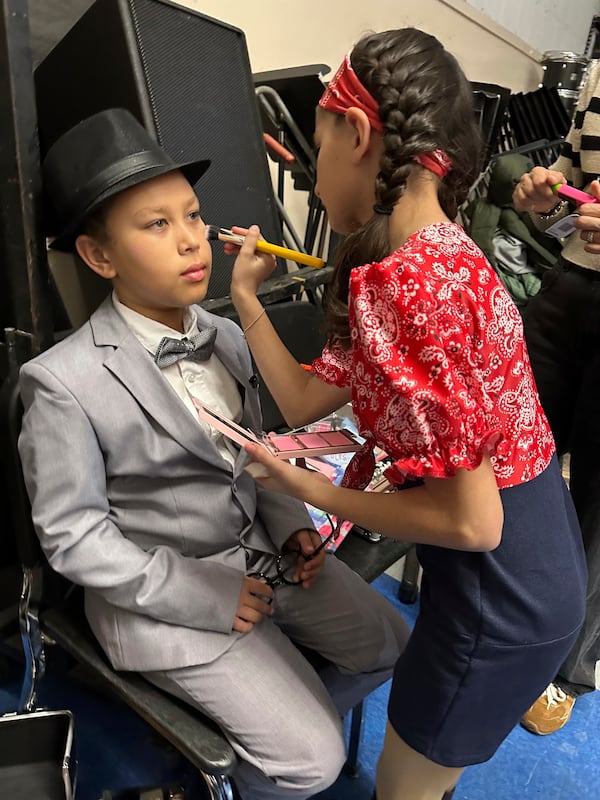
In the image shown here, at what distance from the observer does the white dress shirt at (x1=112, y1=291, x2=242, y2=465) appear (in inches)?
34.0

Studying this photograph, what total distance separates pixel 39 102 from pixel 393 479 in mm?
952

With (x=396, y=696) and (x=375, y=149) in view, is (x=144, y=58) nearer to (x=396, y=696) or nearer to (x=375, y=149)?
(x=375, y=149)

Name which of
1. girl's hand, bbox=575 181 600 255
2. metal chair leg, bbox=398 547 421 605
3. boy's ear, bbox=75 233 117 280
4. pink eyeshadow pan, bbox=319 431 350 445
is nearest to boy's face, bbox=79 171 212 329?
boy's ear, bbox=75 233 117 280

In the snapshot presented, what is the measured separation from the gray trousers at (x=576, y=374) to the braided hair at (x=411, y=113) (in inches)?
21.0

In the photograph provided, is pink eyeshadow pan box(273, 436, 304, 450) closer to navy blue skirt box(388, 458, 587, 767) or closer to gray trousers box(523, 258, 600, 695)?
navy blue skirt box(388, 458, 587, 767)

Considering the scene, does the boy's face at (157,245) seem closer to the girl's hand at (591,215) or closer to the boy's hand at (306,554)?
the boy's hand at (306,554)

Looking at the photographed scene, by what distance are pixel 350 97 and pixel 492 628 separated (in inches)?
24.6

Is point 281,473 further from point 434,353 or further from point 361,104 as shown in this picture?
point 361,104

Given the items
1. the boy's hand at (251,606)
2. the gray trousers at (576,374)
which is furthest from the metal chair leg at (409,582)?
the boy's hand at (251,606)

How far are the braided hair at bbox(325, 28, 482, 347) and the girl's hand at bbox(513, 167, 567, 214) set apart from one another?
→ 332 millimetres

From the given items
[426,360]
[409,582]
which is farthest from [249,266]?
[409,582]

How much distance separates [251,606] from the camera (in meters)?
0.88

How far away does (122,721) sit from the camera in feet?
4.11

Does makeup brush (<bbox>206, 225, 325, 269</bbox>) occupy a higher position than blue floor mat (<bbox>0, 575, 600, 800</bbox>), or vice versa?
makeup brush (<bbox>206, 225, 325, 269</bbox>)
